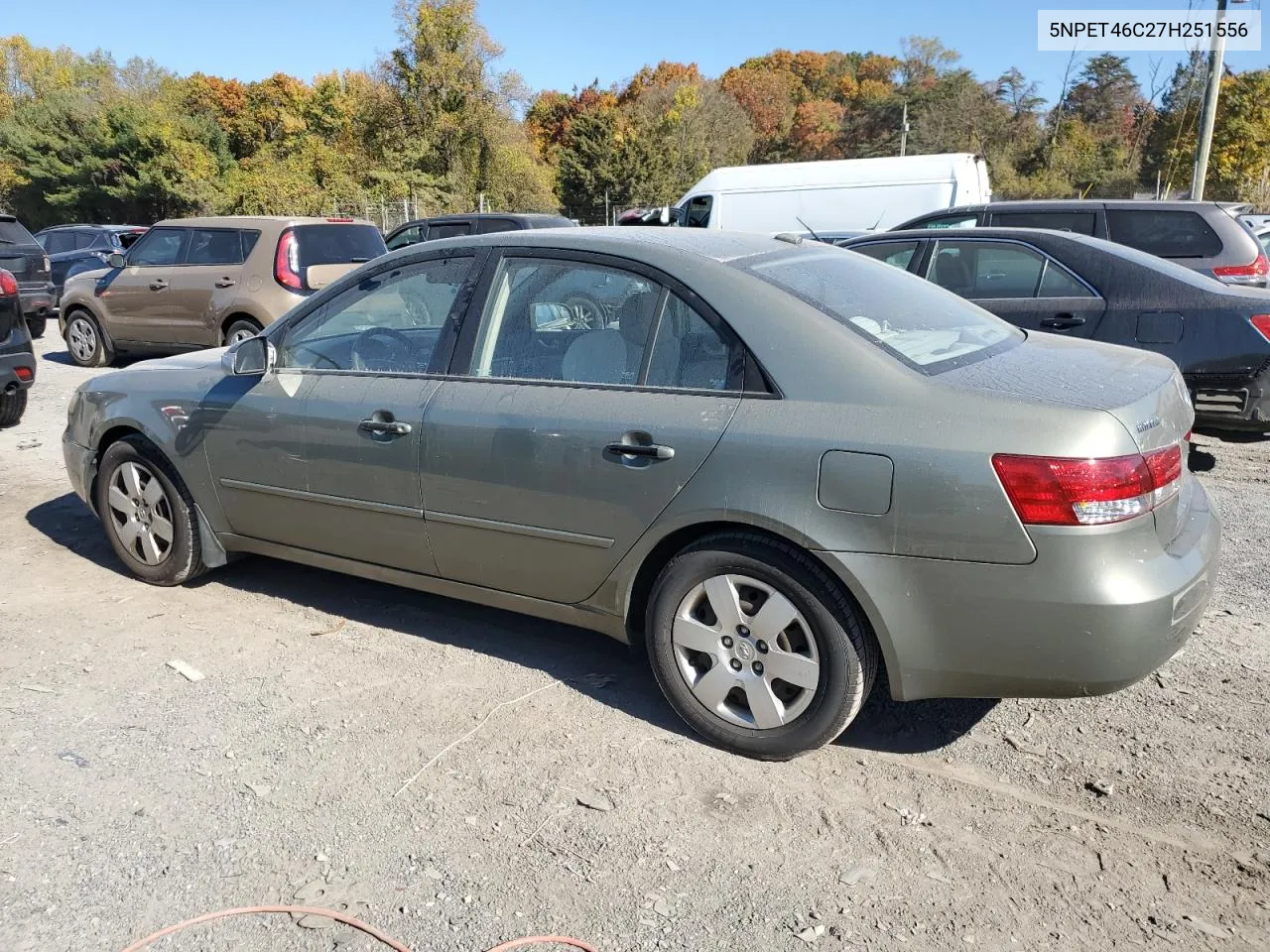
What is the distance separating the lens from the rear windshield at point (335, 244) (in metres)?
10.6

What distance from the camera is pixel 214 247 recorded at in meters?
10.9

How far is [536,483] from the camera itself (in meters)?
3.56

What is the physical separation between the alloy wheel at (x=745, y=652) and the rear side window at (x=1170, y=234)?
7.32m

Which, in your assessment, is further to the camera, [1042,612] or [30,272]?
[30,272]

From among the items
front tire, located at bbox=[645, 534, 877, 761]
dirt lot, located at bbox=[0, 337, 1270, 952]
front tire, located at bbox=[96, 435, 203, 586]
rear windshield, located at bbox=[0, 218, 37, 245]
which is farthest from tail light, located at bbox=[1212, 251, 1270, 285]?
rear windshield, located at bbox=[0, 218, 37, 245]

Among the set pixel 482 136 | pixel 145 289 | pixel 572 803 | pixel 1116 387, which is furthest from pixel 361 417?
pixel 482 136

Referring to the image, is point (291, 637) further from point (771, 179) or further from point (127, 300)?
point (771, 179)

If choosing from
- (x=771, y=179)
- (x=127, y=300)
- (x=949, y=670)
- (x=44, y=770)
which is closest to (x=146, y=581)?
(x=44, y=770)

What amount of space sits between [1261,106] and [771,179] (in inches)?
949

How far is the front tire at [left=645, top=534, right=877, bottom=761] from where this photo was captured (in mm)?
3076

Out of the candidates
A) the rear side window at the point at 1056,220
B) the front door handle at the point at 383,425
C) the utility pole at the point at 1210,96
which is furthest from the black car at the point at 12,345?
the utility pole at the point at 1210,96

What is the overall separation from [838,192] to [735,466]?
15952 millimetres

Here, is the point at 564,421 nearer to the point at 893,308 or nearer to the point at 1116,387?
the point at 893,308

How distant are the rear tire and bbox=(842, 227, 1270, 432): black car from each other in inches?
281
